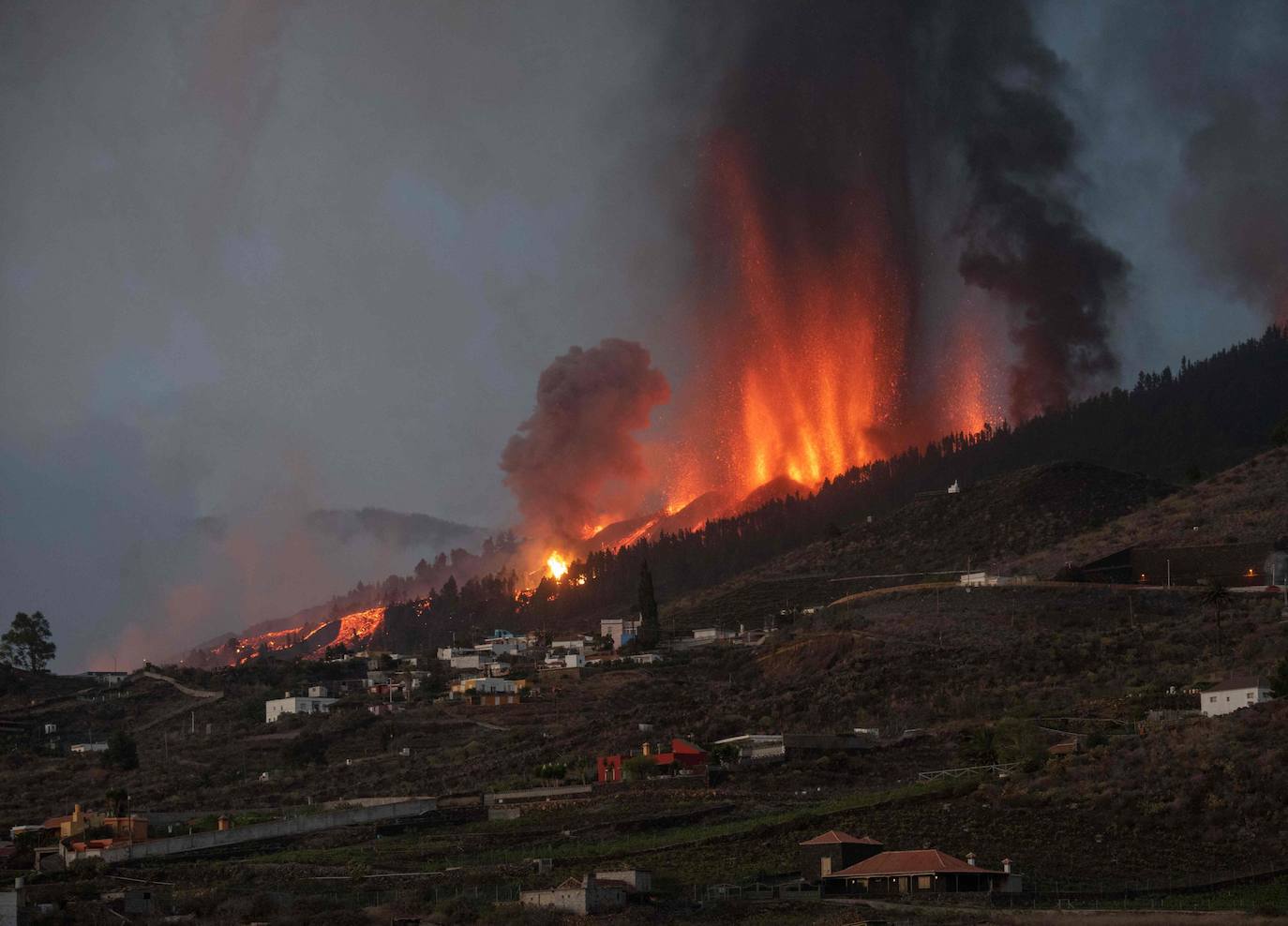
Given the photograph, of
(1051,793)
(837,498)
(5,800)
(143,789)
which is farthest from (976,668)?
(837,498)

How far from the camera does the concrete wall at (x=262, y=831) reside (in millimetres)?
83938

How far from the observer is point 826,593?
6250 inches

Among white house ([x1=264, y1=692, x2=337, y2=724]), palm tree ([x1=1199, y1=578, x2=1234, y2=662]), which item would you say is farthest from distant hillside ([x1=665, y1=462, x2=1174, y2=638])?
white house ([x1=264, y1=692, x2=337, y2=724])

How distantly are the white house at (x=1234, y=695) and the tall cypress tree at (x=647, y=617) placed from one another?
63686 mm

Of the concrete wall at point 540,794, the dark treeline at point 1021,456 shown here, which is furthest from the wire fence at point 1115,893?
the dark treeline at point 1021,456

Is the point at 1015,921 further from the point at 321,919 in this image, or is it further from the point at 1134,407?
the point at 1134,407

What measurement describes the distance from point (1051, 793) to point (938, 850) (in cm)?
1192

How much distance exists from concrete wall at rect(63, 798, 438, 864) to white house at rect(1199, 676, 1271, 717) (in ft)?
130

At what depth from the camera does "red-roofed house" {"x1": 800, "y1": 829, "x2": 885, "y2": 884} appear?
2680 inches

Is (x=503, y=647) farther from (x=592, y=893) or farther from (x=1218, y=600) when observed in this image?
(x=592, y=893)

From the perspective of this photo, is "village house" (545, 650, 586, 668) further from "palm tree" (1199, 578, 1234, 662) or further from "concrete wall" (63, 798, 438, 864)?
"concrete wall" (63, 798, 438, 864)

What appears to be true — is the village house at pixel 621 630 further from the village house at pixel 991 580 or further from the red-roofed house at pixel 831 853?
the red-roofed house at pixel 831 853

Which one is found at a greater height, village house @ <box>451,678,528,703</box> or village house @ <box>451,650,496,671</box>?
village house @ <box>451,650,496,671</box>

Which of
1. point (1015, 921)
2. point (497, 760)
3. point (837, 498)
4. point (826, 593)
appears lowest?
point (1015, 921)
